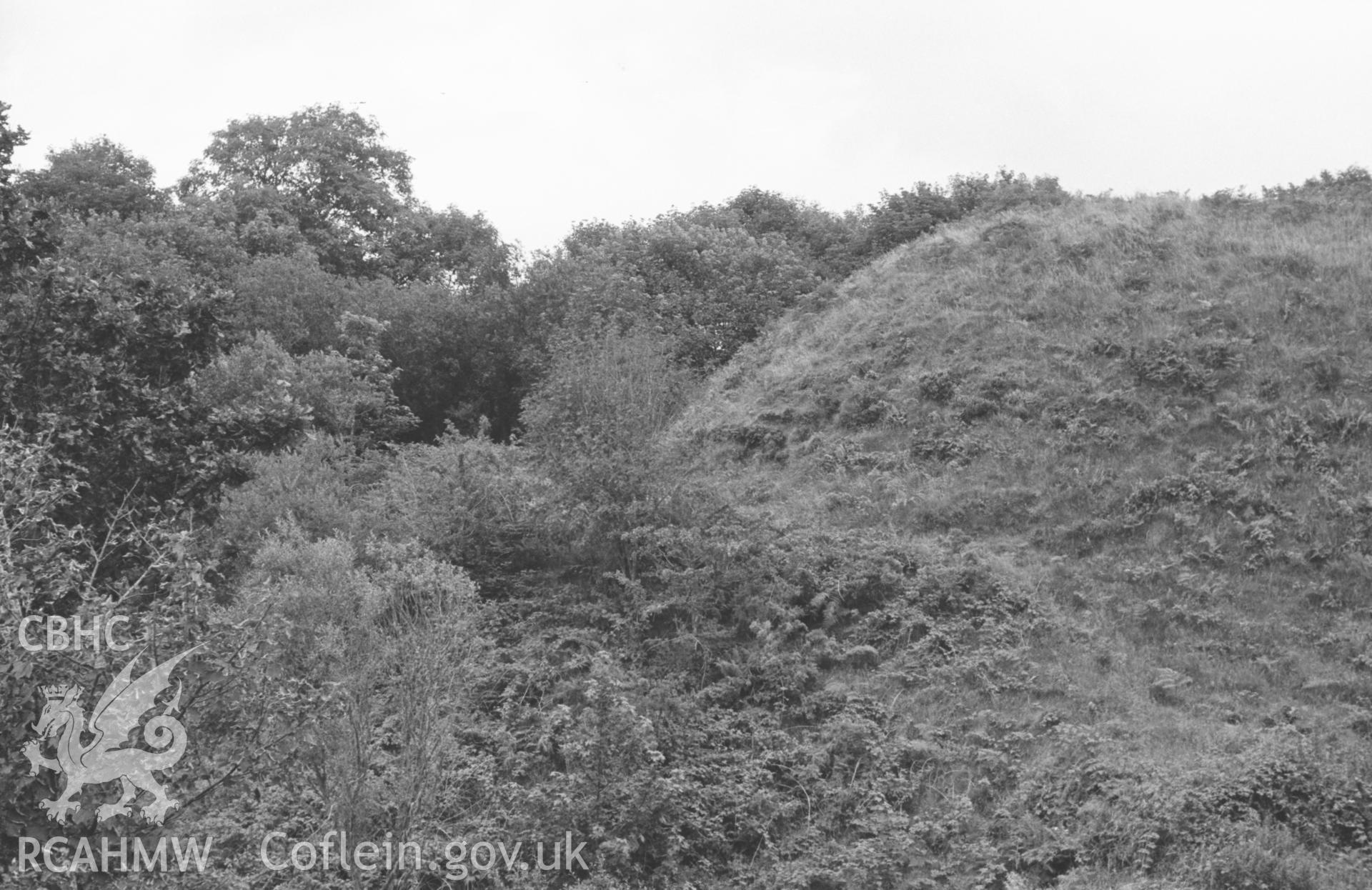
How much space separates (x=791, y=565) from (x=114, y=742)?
10.8 metres

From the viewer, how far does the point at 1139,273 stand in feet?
72.9

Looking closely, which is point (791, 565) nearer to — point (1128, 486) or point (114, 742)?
point (1128, 486)

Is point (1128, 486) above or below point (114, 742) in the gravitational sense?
above

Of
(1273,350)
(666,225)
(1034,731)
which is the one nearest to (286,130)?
(666,225)

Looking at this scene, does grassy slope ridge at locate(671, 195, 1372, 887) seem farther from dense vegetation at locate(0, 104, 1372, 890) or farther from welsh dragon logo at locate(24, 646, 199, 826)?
welsh dragon logo at locate(24, 646, 199, 826)

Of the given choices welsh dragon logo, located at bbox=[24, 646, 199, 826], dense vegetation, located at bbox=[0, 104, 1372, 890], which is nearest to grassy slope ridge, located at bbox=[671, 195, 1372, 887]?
dense vegetation, located at bbox=[0, 104, 1372, 890]

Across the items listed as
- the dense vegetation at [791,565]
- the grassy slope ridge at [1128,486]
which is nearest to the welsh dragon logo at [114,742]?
the dense vegetation at [791,565]

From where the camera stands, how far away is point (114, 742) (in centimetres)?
638

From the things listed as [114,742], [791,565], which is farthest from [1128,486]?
[114,742]

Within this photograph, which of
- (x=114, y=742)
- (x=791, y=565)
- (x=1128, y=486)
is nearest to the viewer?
(x=114, y=742)

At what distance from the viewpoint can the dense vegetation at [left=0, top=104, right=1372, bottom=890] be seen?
10070 millimetres

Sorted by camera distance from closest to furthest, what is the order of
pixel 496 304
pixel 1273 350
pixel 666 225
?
pixel 1273 350 → pixel 496 304 → pixel 666 225

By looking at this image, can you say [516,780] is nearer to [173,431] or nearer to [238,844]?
[238,844]

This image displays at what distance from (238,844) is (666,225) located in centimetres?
2595
